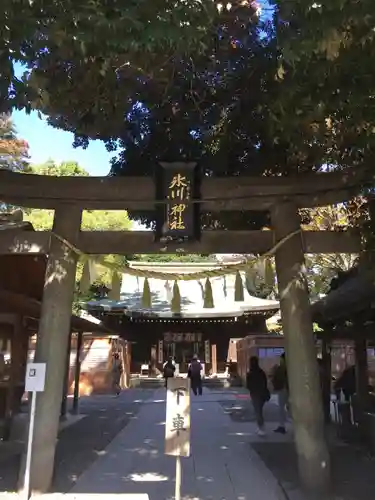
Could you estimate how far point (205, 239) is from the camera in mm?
7574

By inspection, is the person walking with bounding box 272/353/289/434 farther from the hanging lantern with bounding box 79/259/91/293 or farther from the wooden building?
the wooden building

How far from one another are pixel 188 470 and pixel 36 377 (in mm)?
2870

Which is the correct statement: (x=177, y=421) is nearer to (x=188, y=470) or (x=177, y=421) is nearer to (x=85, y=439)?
(x=188, y=470)

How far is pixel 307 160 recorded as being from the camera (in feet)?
28.3

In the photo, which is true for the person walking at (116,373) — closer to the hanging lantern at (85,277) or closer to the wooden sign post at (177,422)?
the hanging lantern at (85,277)

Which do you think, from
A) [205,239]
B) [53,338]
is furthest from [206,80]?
[53,338]

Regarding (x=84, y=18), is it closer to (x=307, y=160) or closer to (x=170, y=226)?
(x=170, y=226)

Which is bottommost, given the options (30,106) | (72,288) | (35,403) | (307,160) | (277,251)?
(35,403)

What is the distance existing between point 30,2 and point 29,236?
384 cm

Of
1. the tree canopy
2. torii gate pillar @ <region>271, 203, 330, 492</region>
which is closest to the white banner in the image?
the tree canopy

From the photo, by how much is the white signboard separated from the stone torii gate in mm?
1936

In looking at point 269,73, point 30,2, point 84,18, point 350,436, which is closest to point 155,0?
point 84,18

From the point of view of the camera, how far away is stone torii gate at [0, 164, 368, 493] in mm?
6992

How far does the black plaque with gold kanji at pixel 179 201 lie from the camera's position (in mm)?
7395
